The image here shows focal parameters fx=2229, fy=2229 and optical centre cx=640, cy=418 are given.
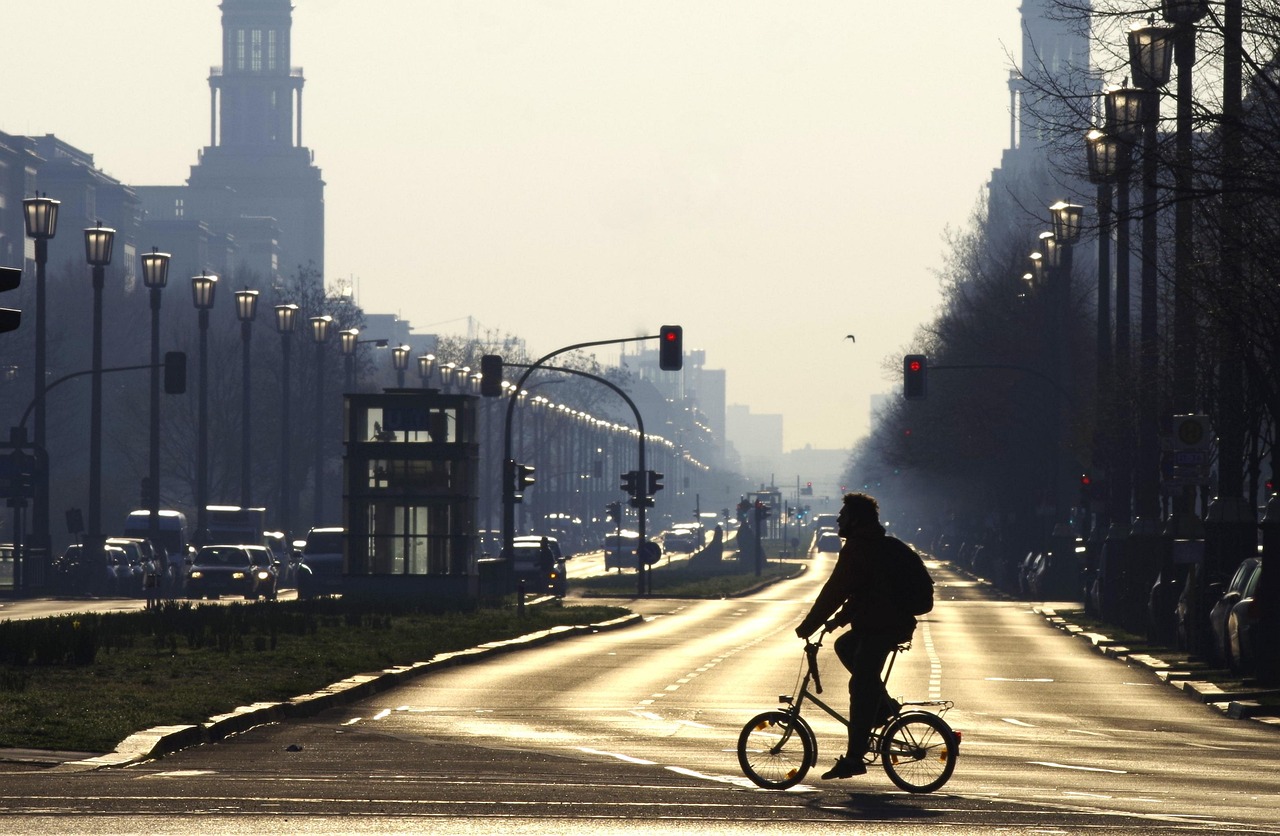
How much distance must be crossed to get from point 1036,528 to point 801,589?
26.6 feet

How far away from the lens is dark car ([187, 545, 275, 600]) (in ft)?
188

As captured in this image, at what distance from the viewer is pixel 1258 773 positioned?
14938 mm

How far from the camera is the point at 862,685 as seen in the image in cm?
1328

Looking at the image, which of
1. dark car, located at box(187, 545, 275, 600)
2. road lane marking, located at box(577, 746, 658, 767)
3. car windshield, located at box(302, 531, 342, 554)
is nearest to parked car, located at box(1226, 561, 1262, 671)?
road lane marking, located at box(577, 746, 658, 767)

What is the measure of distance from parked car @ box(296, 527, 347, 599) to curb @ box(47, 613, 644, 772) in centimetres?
2714

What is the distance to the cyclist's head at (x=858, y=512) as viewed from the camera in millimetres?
13344

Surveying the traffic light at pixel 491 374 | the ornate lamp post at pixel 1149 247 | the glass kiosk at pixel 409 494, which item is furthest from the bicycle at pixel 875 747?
the traffic light at pixel 491 374

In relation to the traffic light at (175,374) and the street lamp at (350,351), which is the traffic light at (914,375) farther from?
the street lamp at (350,351)

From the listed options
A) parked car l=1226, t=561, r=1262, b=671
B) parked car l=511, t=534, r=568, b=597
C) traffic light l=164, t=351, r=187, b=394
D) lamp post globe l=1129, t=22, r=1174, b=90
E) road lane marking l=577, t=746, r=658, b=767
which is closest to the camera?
road lane marking l=577, t=746, r=658, b=767

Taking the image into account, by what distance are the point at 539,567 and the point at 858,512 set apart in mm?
50184

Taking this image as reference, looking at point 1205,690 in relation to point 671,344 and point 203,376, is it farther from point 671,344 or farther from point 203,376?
point 203,376

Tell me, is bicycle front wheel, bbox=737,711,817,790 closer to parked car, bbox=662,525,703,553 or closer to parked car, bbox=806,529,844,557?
parked car, bbox=662,525,703,553

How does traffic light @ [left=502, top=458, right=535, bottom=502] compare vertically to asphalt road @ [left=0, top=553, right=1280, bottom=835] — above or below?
above

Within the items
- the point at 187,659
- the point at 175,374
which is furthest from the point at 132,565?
the point at 187,659
